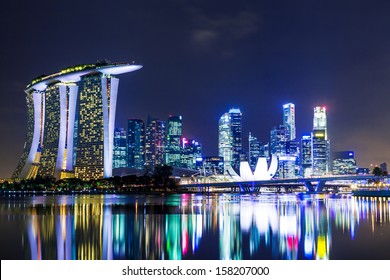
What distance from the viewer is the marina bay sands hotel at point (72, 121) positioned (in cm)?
12938

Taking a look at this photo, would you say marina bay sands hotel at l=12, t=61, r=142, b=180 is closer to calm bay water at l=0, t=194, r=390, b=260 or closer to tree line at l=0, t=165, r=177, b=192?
tree line at l=0, t=165, r=177, b=192

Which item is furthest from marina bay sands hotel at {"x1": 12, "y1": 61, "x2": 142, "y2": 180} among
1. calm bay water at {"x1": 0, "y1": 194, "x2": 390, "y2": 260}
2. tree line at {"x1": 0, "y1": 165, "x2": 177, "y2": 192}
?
calm bay water at {"x1": 0, "y1": 194, "x2": 390, "y2": 260}

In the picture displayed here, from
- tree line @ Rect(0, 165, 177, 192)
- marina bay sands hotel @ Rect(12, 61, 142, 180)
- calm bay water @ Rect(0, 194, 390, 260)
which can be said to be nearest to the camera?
calm bay water @ Rect(0, 194, 390, 260)

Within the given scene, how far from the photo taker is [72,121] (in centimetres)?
13800

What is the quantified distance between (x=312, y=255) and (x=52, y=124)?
424 ft

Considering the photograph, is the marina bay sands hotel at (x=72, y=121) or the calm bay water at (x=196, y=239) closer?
the calm bay water at (x=196, y=239)

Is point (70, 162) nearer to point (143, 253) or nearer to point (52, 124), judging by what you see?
point (52, 124)

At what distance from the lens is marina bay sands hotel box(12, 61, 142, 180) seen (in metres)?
129

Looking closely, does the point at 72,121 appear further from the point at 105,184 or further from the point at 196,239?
the point at 196,239

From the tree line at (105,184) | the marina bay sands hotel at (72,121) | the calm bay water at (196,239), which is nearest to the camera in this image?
the calm bay water at (196,239)

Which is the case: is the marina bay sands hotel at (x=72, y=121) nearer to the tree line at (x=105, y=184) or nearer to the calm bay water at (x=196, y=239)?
the tree line at (x=105, y=184)

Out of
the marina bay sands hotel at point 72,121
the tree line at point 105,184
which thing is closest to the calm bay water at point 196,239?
the tree line at point 105,184

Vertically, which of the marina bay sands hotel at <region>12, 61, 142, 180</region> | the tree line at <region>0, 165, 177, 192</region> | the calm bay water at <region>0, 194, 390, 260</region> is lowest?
the calm bay water at <region>0, 194, 390, 260</region>
